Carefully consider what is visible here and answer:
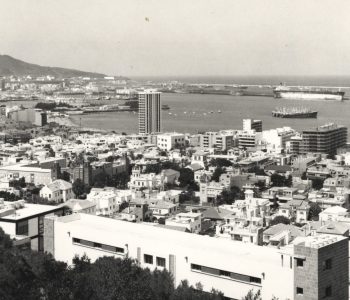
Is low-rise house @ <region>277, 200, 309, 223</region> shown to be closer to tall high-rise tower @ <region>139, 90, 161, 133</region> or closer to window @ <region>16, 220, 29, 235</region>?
window @ <region>16, 220, 29, 235</region>

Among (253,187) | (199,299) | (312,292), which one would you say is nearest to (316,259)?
(312,292)

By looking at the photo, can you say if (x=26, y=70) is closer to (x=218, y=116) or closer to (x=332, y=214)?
(x=218, y=116)

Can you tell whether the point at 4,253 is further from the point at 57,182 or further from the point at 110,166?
the point at 110,166

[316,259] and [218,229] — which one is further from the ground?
[316,259]

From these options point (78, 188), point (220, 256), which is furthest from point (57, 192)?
point (220, 256)

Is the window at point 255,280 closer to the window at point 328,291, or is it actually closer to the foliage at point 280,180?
the window at point 328,291

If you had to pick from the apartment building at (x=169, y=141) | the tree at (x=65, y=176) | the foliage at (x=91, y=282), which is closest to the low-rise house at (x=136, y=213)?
the tree at (x=65, y=176)
